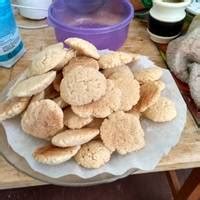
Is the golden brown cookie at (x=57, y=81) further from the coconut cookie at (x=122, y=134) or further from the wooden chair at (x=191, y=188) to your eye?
the wooden chair at (x=191, y=188)

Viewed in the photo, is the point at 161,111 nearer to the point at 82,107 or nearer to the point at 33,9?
the point at 82,107

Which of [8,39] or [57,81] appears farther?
[8,39]

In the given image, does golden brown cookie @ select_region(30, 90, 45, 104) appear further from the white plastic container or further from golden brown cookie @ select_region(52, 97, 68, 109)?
the white plastic container

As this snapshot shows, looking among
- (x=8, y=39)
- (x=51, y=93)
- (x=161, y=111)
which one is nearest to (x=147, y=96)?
(x=161, y=111)

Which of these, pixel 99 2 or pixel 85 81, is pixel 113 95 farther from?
pixel 99 2

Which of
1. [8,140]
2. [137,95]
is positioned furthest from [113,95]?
[8,140]

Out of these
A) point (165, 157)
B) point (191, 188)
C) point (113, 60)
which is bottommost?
point (191, 188)
